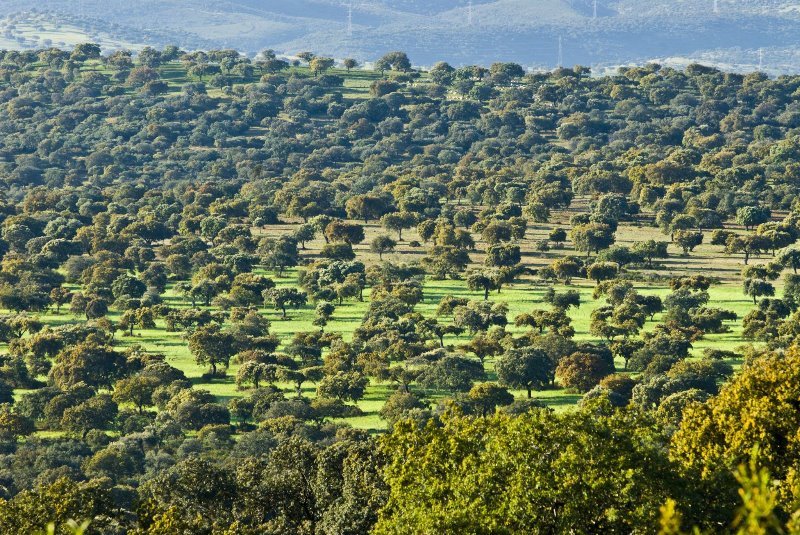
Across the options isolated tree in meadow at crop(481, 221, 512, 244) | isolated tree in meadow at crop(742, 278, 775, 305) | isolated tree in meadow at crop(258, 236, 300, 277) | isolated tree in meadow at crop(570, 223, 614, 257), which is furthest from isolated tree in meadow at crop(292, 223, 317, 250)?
isolated tree in meadow at crop(742, 278, 775, 305)

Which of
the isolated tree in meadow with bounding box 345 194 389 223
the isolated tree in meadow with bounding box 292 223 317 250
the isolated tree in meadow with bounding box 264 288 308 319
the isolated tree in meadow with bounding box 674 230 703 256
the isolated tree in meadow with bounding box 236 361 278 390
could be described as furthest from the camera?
the isolated tree in meadow with bounding box 345 194 389 223

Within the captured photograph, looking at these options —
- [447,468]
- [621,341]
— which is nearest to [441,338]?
[621,341]

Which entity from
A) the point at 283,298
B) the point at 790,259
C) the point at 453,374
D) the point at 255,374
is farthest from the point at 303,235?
the point at 453,374

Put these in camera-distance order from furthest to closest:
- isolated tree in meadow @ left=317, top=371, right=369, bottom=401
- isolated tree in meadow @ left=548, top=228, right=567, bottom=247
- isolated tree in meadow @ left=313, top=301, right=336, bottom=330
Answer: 1. isolated tree in meadow @ left=548, top=228, right=567, bottom=247
2. isolated tree in meadow @ left=313, top=301, right=336, bottom=330
3. isolated tree in meadow @ left=317, top=371, right=369, bottom=401

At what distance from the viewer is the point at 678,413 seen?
274ft

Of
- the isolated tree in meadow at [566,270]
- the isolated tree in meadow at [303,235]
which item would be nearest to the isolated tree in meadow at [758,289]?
the isolated tree in meadow at [566,270]

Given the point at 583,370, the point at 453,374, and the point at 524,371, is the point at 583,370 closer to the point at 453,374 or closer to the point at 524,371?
the point at 524,371

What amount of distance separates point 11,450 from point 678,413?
1708 inches

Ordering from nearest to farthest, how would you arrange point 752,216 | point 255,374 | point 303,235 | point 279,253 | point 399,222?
point 255,374 → point 279,253 → point 303,235 → point 752,216 → point 399,222

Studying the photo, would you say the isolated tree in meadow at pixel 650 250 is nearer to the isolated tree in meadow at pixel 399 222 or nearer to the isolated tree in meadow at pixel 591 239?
the isolated tree in meadow at pixel 591 239

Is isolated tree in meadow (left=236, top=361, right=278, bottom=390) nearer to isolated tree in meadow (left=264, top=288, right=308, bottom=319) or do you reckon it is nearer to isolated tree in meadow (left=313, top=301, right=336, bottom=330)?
isolated tree in meadow (left=313, top=301, right=336, bottom=330)

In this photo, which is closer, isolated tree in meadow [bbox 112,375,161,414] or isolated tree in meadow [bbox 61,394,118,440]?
isolated tree in meadow [bbox 61,394,118,440]

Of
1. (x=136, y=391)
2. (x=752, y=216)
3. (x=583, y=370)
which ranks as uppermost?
(x=752, y=216)

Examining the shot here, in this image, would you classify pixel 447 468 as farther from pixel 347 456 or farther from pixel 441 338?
pixel 441 338
